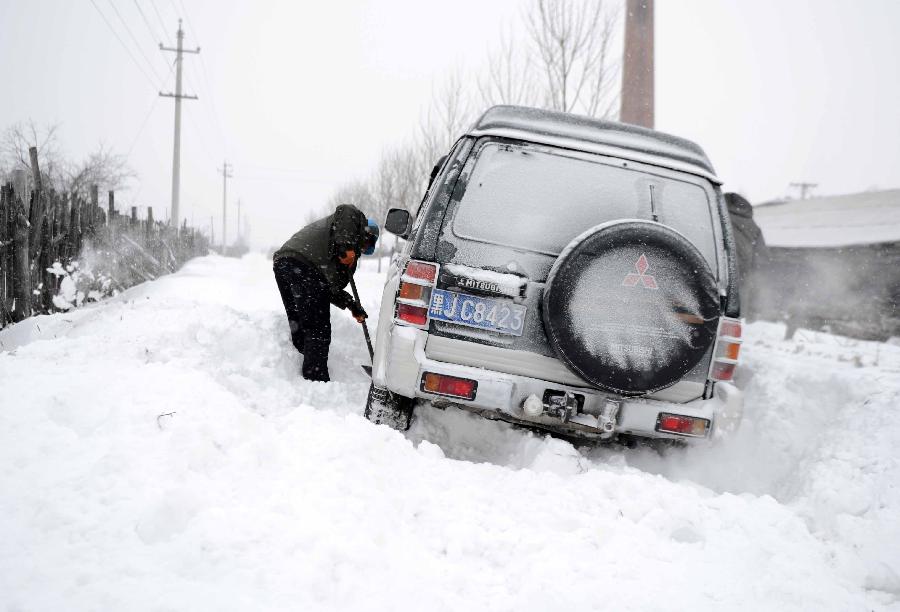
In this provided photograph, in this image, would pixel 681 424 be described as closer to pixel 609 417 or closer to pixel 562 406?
pixel 609 417

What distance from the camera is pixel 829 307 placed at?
12391 millimetres

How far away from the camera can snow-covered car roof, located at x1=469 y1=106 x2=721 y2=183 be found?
10.1ft

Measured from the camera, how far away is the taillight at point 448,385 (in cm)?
277

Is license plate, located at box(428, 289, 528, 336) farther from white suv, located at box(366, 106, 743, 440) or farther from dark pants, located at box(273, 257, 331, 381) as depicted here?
dark pants, located at box(273, 257, 331, 381)

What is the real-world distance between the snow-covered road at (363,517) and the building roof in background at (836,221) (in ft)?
38.8

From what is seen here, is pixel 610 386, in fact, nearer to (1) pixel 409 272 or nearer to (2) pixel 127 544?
(1) pixel 409 272

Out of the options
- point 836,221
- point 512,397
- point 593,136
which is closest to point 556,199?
point 593,136

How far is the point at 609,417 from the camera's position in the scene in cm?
282

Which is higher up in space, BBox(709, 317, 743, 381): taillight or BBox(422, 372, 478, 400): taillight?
BBox(709, 317, 743, 381): taillight

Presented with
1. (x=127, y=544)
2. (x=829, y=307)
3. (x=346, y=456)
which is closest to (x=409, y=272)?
(x=346, y=456)

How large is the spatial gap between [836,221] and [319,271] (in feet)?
49.0

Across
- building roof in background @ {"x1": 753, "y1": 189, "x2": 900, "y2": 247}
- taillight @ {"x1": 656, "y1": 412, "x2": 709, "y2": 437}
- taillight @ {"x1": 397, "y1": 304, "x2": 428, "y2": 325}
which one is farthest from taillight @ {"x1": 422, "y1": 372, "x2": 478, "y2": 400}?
building roof in background @ {"x1": 753, "y1": 189, "x2": 900, "y2": 247}

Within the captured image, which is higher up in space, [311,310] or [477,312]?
[477,312]

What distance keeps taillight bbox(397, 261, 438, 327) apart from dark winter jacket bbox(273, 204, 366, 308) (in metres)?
1.57
